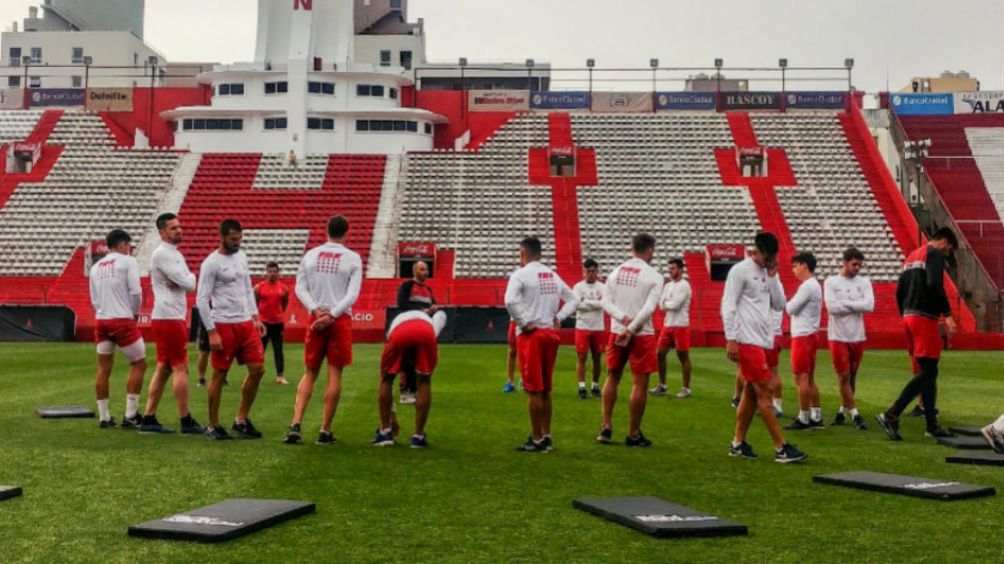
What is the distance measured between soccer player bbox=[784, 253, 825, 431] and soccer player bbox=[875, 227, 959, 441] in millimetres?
983

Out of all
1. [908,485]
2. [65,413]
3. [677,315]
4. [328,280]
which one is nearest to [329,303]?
[328,280]

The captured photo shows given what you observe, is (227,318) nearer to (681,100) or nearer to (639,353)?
(639,353)

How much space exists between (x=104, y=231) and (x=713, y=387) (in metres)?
33.7

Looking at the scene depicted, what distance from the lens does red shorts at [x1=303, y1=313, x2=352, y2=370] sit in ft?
31.8

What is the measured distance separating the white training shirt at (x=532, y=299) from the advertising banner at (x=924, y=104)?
162 ft

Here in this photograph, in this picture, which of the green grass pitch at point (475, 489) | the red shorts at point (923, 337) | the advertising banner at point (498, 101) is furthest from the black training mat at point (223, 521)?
the advertising banner at point (498, 101)

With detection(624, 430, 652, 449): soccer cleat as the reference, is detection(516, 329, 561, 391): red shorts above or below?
Result: above

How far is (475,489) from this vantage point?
24.9ft

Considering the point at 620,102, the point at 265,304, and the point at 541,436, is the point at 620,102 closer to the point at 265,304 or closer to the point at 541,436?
the point at 265,304

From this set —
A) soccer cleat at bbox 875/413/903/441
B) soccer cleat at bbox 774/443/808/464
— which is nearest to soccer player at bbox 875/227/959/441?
soccer cleat at bbox 875/413/903/441

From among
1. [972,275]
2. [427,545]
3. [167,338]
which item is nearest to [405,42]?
[972,275]

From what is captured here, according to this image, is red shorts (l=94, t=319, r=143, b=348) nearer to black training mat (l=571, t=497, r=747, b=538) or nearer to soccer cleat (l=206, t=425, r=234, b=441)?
soccer cleat (l=206, t=425, r=234, b=441)

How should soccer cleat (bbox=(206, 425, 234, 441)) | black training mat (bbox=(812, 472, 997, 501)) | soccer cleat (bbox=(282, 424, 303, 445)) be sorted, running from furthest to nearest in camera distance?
1. soccer cleat (bbox=(206, 425, 234, 441))
2. soccer cleat (bbox=(282, 424, 303, 445))
3. black training mat (bbox=(812, 472, 997, 501))

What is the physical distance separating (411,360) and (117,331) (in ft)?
11.4
